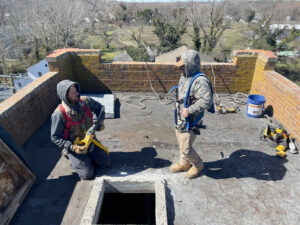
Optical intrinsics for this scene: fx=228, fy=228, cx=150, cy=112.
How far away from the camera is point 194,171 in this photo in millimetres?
3838

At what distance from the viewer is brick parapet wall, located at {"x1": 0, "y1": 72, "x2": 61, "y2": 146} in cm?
419

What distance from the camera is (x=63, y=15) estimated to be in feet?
85.7

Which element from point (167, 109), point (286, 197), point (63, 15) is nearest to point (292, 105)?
point (286, 197)

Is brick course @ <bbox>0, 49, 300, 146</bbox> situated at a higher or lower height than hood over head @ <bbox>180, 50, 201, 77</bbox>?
lower

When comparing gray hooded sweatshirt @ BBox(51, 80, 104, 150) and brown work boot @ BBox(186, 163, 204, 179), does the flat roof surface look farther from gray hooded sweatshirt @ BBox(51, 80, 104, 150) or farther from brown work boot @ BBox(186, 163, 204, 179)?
gray hooded sweatshirt @ BBox(51, 80, 104, 150)

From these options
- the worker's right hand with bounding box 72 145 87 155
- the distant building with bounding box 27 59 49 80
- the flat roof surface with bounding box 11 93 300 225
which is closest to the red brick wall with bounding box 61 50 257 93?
the flat roof surface with bounding box 11 93 300 225

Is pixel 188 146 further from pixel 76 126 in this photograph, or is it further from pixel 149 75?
pixel 149 75

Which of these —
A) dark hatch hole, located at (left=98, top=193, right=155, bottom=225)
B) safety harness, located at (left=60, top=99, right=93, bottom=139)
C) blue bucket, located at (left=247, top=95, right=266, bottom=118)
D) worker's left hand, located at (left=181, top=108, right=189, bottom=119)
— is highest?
worker's left hand, located at (left=181, top=108, right=189, bottom=119)

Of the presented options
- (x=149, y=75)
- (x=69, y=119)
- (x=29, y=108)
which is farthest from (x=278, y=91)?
(x=29, y=108)

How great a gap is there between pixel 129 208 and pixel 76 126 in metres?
2.31

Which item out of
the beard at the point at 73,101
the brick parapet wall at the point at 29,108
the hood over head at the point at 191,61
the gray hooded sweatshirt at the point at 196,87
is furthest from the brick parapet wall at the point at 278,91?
the brick parapet wall at the point at 29,108

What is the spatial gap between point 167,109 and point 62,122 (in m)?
3.49

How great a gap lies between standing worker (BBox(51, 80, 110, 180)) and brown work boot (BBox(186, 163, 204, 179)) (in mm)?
1440

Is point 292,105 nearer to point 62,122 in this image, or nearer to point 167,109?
point 167,109
